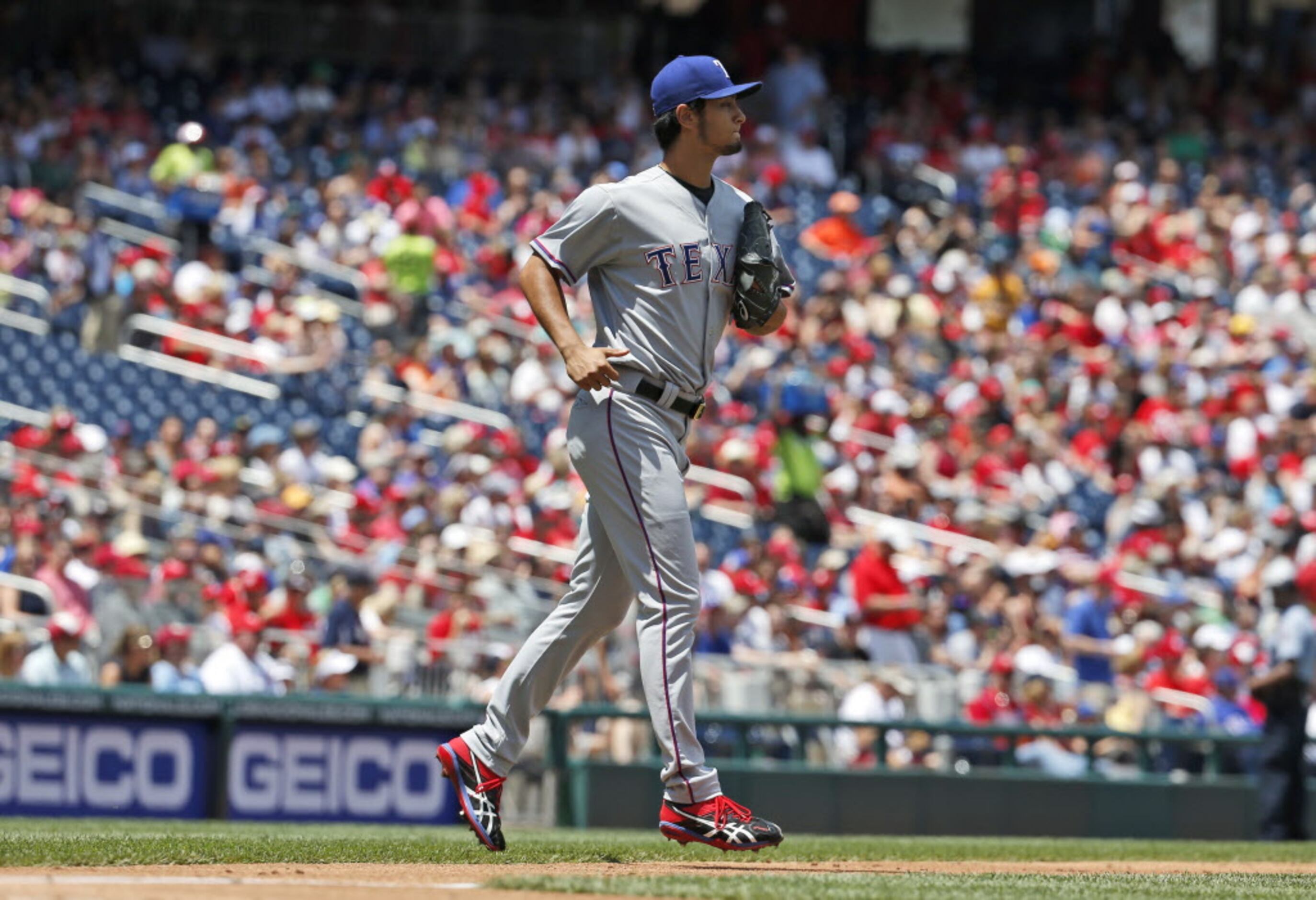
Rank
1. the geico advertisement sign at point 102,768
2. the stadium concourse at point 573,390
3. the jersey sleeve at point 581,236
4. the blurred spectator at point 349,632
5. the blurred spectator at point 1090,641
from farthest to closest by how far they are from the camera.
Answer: the blurred spectator at point 1090,641 → the stadium concourse at point 573,390 → the blurred spectator at point 349,632 → the geico advertisement sign at point 102,768 → the jersey sleeve at point 581,236

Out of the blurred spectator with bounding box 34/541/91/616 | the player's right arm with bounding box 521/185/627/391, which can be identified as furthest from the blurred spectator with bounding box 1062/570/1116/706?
the player's right arm with bounding box 521/185/627/391

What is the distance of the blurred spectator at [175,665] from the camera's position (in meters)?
10.4

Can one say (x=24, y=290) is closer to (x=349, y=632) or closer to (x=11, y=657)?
(x=349, y=632)

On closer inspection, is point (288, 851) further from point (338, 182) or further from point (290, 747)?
point (338, 182)

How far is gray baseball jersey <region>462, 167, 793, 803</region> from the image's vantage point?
17.1ft

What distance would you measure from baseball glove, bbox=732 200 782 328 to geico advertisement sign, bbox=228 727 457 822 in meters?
5.49

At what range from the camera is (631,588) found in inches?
211

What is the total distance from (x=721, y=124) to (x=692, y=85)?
13 centimetres

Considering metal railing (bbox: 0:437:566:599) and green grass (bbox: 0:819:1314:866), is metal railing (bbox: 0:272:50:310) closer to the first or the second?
metal railing (bbox: 0:437:566:599)

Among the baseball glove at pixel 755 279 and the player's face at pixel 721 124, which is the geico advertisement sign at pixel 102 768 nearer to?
the baseball glove at pixel 755 279

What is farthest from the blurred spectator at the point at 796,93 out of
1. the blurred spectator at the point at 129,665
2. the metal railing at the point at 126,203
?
the blurred spectator at the point at 129,665

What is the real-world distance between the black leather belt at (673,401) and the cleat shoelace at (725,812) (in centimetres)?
98

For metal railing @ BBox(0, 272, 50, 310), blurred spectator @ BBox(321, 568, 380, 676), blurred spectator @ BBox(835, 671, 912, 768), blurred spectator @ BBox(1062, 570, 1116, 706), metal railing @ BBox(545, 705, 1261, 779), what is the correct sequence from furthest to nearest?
metal railing @ BBox(0, 272, 50, 310) → blurred spectator @ BBox(1062, 570, 1116, 706) → blurred spectator @ BBox(835, 671, 912, 768) → blurred spectator @ BBox(321, 568, 380, 676) → metal railing @ BBox(545, 705, 1261, 779)

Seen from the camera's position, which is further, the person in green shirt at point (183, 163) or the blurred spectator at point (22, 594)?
the person in green shirt at point (183, 163)
